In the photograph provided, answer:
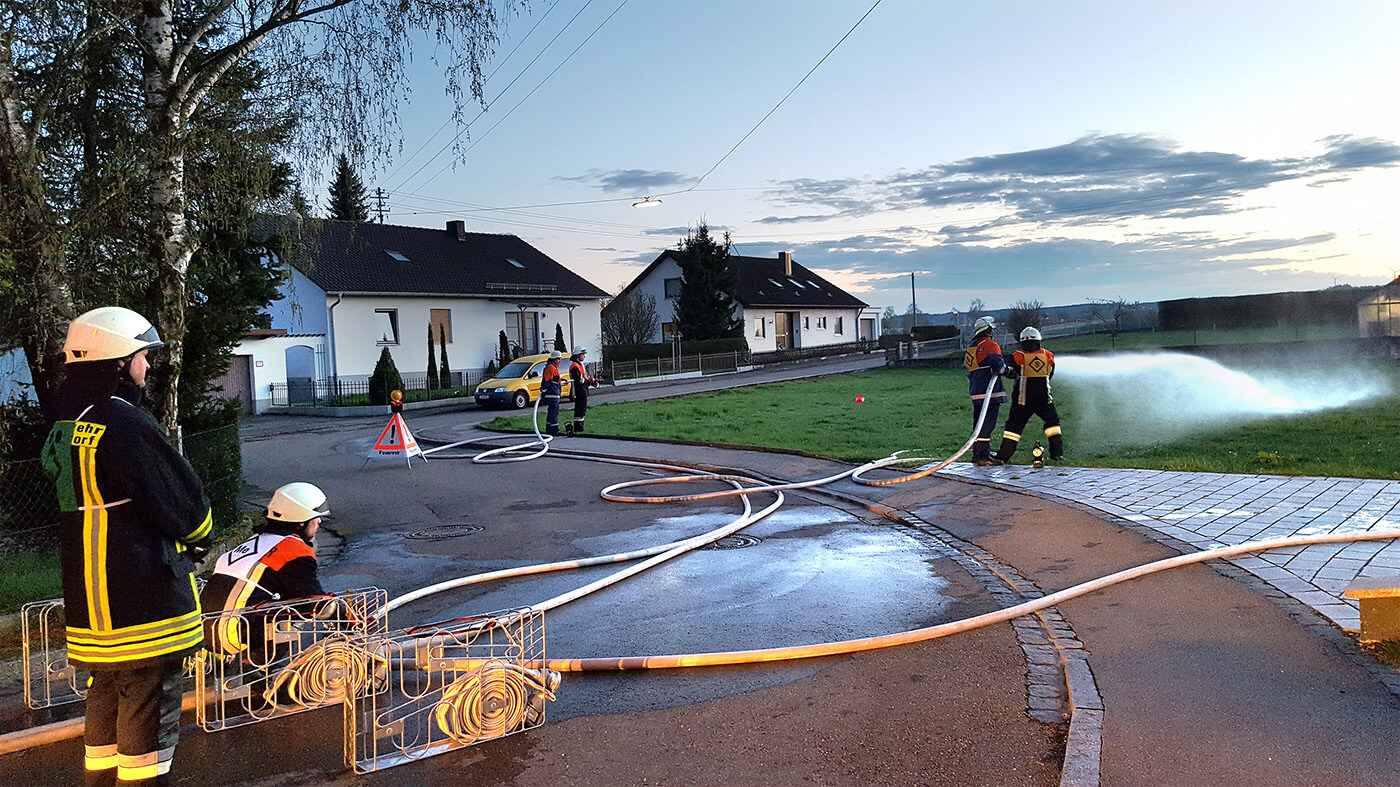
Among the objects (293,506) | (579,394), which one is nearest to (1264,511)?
(293,506)

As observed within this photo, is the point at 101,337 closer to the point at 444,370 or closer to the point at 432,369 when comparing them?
the point at 432,369

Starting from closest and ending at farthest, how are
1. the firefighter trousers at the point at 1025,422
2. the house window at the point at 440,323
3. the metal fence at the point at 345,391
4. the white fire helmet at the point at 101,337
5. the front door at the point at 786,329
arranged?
the white fire helmet at the point at 101,337 → the firefighter trousers at the point at 1025,422 → the metal fence at the point at 345,391 → the house window at the point at 440,323 → the front door at the point at 786,329

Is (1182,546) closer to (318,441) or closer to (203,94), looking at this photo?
(203,94)

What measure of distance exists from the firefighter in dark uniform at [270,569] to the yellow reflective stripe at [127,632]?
1.25 meters

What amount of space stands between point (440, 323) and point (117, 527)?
130ft

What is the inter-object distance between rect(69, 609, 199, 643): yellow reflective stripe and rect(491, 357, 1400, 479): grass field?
476 inches

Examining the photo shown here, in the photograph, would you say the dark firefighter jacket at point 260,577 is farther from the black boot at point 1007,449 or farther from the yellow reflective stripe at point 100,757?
the black boot at point 1007,449

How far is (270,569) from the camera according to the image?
211 inches

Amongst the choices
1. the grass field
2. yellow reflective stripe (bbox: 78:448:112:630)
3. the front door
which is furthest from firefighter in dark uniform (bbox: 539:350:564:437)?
the front door

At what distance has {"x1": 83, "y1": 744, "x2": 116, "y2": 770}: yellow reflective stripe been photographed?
4.07m

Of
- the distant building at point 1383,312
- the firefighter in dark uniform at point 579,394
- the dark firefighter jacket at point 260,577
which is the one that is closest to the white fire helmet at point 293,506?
the dark firefighter jacket at point 260,577

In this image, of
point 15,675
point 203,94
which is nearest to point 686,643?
point 15,675

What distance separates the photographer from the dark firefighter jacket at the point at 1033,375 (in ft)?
44.1

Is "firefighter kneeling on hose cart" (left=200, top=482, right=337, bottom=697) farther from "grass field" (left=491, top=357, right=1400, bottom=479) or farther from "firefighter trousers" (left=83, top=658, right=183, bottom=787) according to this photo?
"grass field" (left=491, top=357, right=1400, bottom=479)
